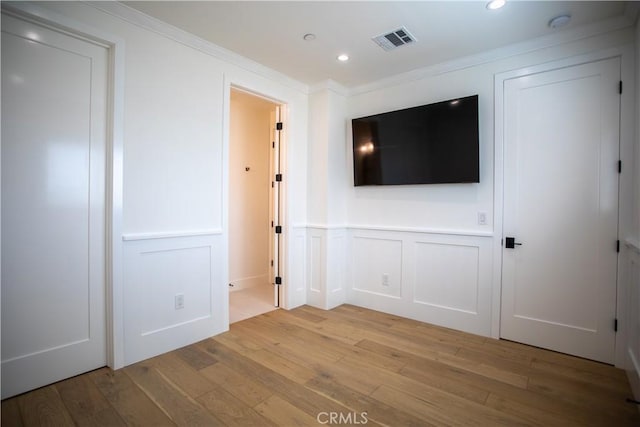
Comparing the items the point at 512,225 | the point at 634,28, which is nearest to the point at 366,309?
the point at 512,225

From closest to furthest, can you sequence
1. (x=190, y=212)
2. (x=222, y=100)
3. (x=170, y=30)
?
(x=170, y=30) → (x=190, y=212) → (x=222, y=100)

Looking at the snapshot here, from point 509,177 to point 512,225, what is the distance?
17.0 inches

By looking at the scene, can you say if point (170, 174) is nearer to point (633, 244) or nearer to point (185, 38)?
point (185, 38)

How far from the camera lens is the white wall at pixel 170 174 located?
92.8 inches

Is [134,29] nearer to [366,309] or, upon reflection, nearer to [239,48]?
[239,48]

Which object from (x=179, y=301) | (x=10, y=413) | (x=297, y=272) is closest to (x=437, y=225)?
(x=297, y=272)

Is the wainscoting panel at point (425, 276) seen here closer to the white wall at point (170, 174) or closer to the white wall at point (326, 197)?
the white wall at point (326, 197)

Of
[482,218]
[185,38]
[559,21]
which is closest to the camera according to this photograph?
[559,21]

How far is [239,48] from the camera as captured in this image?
287 cm

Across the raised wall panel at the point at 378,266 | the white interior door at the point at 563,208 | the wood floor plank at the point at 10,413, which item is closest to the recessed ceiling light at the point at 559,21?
the white interior door at the point at 563,208

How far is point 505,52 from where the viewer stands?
9.21ft

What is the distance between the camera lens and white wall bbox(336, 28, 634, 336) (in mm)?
2896

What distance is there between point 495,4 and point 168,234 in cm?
299

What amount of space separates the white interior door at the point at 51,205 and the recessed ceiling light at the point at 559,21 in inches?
132
